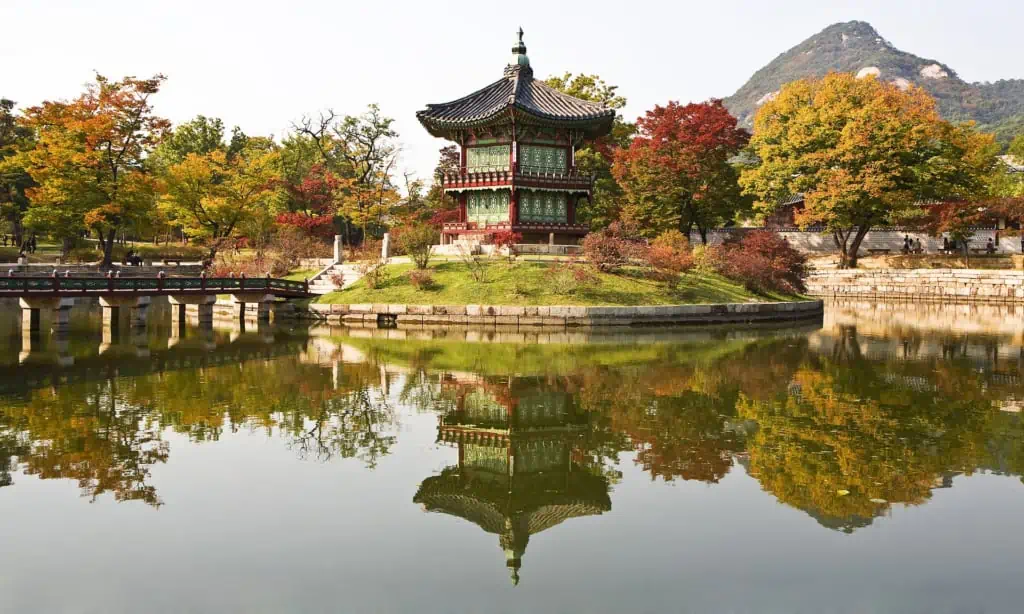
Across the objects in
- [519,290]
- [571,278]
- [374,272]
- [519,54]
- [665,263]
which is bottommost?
[519,290]

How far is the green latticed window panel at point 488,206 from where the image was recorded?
47.6m

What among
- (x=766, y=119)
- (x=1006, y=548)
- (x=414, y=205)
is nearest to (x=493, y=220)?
(x=414, y=205)

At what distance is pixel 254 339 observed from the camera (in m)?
30.3

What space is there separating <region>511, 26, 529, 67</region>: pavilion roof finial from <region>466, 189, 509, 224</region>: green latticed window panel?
11036 mm

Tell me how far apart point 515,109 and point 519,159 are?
3523mm

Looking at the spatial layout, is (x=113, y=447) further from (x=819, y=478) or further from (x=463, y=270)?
(x=463, y=270)

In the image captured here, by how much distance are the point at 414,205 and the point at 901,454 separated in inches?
2129

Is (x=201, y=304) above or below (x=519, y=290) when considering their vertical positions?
below

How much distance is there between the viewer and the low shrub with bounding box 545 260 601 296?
36.7 metres

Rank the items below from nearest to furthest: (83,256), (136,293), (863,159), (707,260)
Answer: (136,293) → (707,260) → (863,159) → (83,256)

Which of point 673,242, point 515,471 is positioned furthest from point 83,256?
point 515,471

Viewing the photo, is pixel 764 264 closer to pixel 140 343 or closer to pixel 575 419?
pixel 575 419

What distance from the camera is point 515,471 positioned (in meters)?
12.3

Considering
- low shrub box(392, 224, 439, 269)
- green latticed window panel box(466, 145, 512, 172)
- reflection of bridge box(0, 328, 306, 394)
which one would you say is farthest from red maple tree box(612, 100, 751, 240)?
reflection of bridge box(0, 328, 306, 394)
